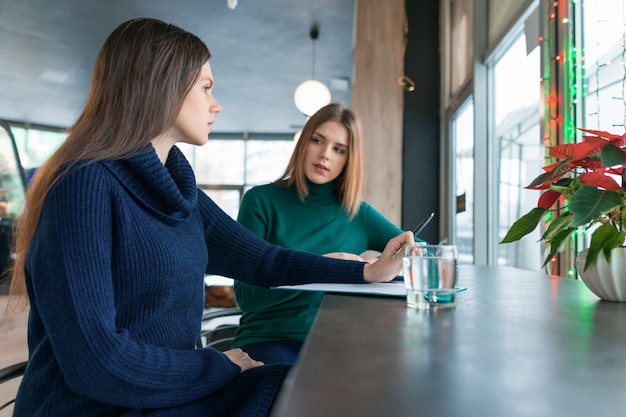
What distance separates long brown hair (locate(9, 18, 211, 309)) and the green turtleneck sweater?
27.4 inches

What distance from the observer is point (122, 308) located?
35.5 inches

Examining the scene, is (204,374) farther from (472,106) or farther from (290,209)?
(472,106)

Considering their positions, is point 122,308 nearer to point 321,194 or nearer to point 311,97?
point 321,194

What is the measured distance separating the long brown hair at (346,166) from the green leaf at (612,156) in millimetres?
1115

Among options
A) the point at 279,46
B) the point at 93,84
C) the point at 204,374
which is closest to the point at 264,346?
the point at 204,374

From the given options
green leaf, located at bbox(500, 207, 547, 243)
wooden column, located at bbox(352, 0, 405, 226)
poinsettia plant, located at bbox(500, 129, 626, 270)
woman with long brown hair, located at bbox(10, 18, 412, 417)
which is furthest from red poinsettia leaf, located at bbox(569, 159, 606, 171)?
wooden column, located at bbox(352, 0, 405, 226)

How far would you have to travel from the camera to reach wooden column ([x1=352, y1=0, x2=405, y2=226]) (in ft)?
13.9

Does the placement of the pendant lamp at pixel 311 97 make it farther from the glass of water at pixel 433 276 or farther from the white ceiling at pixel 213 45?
the glass of water at pixel 433 276

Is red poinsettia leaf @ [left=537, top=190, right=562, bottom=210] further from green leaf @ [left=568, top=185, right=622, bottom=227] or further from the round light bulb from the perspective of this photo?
the round light bulb

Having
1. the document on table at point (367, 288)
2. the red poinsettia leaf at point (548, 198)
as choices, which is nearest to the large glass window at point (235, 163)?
the document on table at point (367, 288)

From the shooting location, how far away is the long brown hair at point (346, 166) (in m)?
1.99

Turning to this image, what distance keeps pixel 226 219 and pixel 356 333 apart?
Answer: 736 millimetres

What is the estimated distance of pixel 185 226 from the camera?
1090 millimetres

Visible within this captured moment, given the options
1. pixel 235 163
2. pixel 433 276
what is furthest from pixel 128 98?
pixel 235 163
